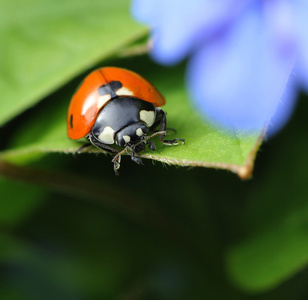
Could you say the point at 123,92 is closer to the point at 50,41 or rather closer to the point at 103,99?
the point at 103,99

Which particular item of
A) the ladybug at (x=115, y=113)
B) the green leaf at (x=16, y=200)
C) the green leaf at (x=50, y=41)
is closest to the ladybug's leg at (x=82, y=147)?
the ladybug at (x=115, y=113)

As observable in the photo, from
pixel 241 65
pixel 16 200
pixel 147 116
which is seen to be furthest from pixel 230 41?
pixel 16 200

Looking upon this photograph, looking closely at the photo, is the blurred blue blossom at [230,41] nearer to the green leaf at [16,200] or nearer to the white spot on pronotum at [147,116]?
the white spot on pronotum at [147,116]

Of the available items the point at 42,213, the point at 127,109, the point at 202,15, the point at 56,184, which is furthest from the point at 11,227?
the point at 202,15

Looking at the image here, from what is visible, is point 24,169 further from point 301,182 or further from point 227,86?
point 301,182

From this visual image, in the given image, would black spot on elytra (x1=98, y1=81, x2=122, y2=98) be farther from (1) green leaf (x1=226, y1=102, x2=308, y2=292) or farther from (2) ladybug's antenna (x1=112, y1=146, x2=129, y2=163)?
(1) green leaf (x1=226, y1=102, x2=308, y2=292)
